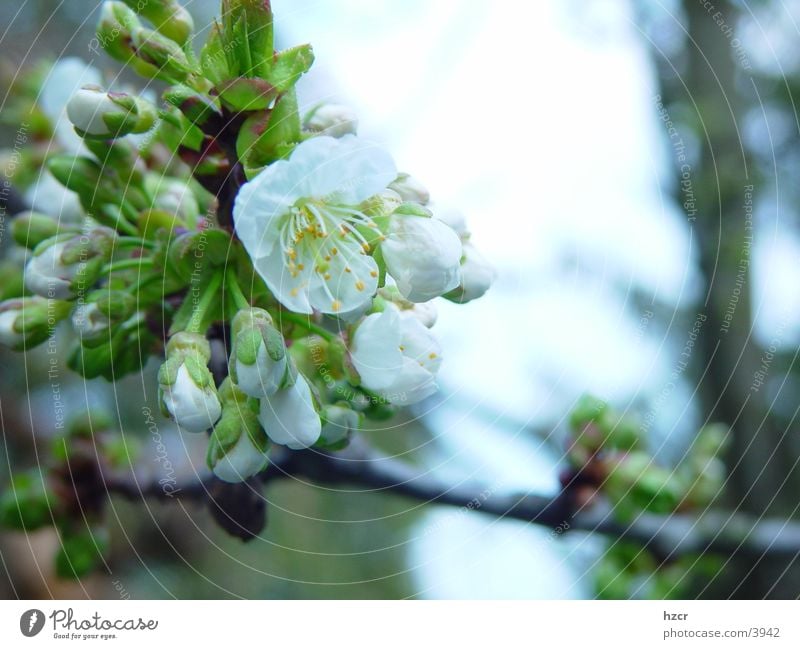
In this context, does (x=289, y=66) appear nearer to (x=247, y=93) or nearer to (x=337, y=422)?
(x=247, y=93)

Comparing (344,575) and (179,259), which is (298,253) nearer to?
(179,259)

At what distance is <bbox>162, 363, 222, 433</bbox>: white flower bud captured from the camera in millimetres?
423

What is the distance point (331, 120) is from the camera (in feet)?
1.59

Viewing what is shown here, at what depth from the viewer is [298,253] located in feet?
1.51

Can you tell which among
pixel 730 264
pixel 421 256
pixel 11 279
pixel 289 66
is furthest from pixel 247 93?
pixel 730 264

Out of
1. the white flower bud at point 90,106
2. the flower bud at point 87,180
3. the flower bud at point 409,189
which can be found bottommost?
the flower bud at point 87,180

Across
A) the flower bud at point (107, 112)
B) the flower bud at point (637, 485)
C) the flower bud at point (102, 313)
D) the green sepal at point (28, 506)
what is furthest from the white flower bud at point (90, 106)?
the flower bud at point (637, 485)

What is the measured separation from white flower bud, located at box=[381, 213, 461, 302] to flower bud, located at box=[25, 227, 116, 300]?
0.20 meters

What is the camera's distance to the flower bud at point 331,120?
0.48 metres

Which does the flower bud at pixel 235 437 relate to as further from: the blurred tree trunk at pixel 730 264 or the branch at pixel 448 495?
the blurred tree trunk at pixel 730 264

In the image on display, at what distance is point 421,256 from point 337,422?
0.13 meters
